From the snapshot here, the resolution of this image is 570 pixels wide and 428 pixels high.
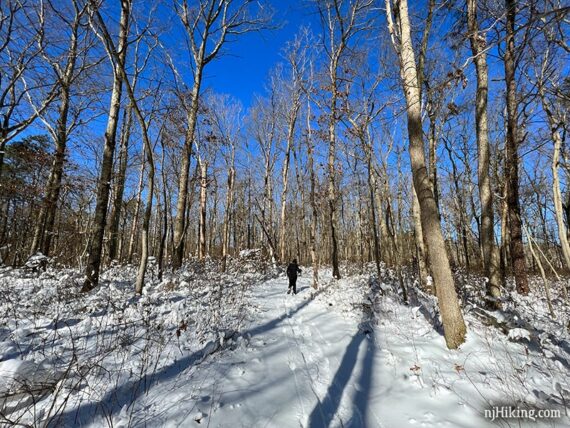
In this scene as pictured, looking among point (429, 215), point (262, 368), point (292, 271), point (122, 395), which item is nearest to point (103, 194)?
point (292, 271)

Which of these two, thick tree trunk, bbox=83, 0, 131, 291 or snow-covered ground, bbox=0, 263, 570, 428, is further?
thick tree trunk, bbox=83, 0, 131, 291

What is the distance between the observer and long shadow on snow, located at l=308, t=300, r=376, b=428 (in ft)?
10.6

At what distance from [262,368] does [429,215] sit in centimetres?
407

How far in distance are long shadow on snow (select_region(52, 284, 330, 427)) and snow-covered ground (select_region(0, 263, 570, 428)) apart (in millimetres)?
14

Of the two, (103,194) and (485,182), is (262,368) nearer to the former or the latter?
(485,182)

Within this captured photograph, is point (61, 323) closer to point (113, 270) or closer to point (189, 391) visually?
point (189, 391)

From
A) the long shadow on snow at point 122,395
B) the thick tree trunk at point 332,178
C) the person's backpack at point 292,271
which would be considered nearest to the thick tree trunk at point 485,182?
the person's backpack at point 292,271

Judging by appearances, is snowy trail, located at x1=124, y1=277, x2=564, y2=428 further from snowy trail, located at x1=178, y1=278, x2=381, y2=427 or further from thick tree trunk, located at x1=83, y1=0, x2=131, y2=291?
thick tree trunk, located at x1=83, y1=0, x2=131, y2=291

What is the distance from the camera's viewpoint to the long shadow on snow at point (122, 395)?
2.75 meters

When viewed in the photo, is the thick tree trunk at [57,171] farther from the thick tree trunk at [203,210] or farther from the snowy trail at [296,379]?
the snowy trail at [296,379]

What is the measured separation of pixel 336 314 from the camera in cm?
791

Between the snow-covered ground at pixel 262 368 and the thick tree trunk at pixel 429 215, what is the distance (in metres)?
0.38

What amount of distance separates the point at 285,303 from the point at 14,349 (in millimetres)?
6851

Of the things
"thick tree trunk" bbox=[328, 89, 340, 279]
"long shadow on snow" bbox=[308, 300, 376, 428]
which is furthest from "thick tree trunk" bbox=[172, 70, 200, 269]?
"long shadow on snow" bbox=[308, 300, 376, 428]
